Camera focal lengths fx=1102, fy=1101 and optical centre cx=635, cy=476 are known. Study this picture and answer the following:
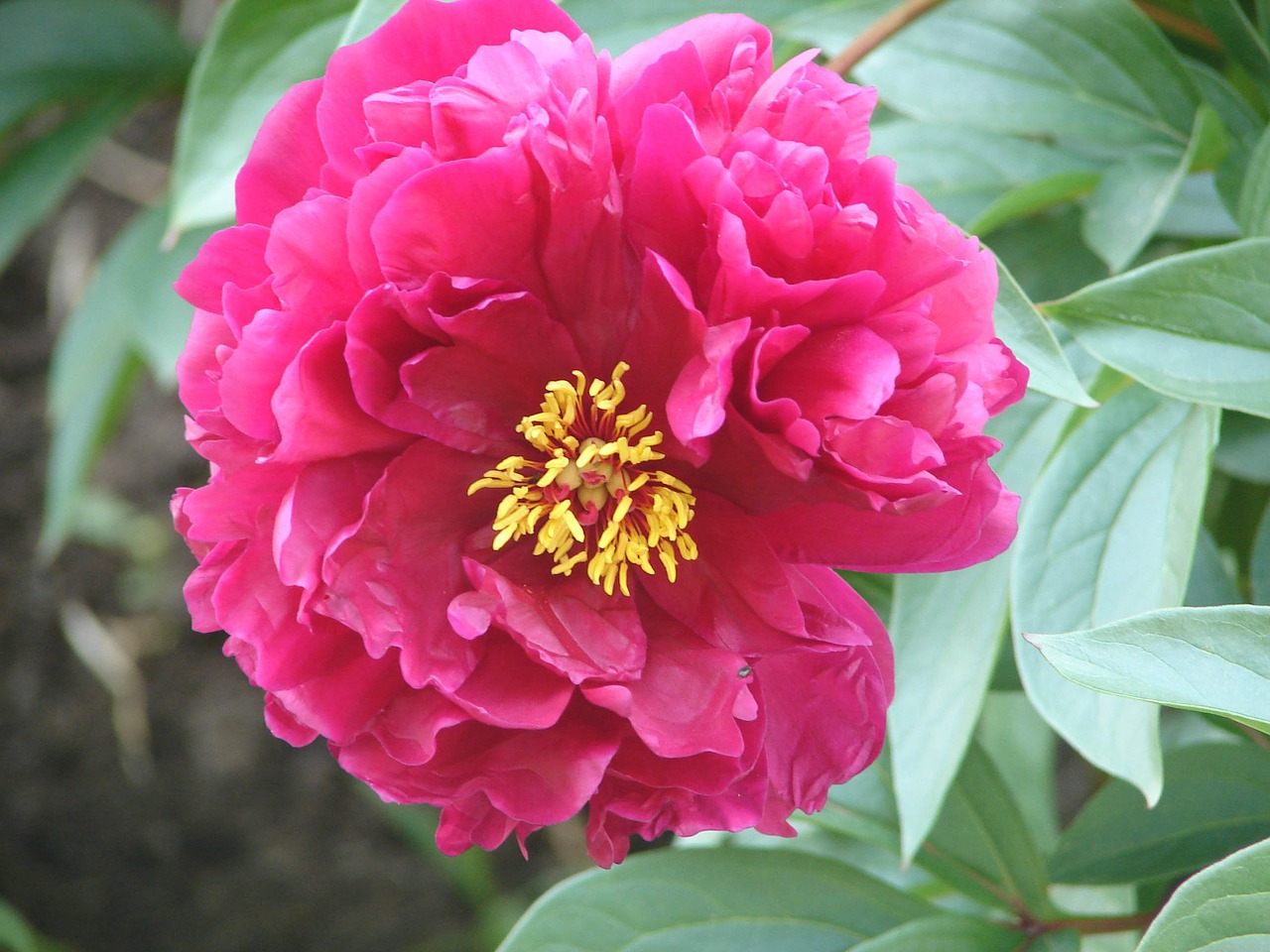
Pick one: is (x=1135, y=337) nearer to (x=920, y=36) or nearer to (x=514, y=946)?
(x=920, y=36)

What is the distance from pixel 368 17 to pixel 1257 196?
415 millimetres

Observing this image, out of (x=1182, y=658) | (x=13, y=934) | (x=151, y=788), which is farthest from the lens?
(x=151, y=788)

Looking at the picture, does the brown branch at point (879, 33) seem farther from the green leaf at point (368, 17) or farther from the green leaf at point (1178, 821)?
the green leaf at point (1178, 821)

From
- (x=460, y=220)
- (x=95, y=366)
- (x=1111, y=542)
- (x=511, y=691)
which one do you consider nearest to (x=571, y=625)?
(x=511, y=691)

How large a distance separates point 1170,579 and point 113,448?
4.41ft

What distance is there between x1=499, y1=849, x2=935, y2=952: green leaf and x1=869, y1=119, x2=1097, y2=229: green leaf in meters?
0.37

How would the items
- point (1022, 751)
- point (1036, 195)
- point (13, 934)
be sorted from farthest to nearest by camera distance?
point (13, 934), point (1022, 751), point (1036, 195)

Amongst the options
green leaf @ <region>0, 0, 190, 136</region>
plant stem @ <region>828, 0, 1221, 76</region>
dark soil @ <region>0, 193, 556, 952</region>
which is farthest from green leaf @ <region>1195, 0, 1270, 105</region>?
dark soil @ <region>0, 193, 556, 952</region>

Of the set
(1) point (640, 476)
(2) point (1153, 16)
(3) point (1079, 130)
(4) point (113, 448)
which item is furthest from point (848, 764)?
(4) point (113, 448)

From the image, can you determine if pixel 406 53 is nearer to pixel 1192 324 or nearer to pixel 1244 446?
pixel 1192 324

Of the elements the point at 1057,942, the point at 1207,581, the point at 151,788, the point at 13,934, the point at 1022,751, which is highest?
the point at 1207,581

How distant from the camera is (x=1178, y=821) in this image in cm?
59

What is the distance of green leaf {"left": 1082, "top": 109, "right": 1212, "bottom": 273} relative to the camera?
0.56 metres

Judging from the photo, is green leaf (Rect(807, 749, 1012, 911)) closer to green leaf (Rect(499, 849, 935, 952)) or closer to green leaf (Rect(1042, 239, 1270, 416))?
green leaf (Rect(499, 849, 935, 952))
